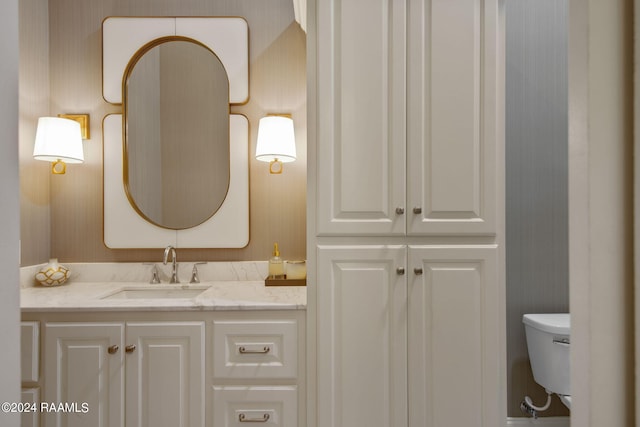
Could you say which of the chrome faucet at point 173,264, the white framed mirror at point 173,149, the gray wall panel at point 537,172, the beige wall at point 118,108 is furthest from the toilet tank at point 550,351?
the chrome faucet at point 173,264

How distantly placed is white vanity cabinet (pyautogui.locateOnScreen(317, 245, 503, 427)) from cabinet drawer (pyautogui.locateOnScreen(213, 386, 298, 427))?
128 millimetres

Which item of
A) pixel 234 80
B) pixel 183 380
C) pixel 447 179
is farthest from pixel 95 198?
pixel 447 179

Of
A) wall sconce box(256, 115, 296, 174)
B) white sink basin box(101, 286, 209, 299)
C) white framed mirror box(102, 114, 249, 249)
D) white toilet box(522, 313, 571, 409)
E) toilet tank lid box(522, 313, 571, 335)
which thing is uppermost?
wall sconce box(256, 115, 296, 174)

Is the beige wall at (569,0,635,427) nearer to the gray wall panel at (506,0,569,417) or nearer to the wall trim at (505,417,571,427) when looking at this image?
the gray wall panel at (506,0,569,417)

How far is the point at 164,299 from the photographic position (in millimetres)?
1690

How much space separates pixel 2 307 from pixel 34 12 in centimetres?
230

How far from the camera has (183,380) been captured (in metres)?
1.46

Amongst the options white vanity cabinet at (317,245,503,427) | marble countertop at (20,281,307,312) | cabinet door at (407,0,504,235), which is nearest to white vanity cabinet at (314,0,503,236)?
cabinet door at (407,0,504,235)

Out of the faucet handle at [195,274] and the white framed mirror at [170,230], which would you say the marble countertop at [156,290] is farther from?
the white framed mirror at [170,230]

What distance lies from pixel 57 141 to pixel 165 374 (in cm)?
129

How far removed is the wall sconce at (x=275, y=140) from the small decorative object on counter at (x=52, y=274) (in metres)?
1.21

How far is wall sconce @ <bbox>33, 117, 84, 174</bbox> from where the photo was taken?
1790 mm

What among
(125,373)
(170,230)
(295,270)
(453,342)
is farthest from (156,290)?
(453,342)

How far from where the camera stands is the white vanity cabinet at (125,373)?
1.45m
